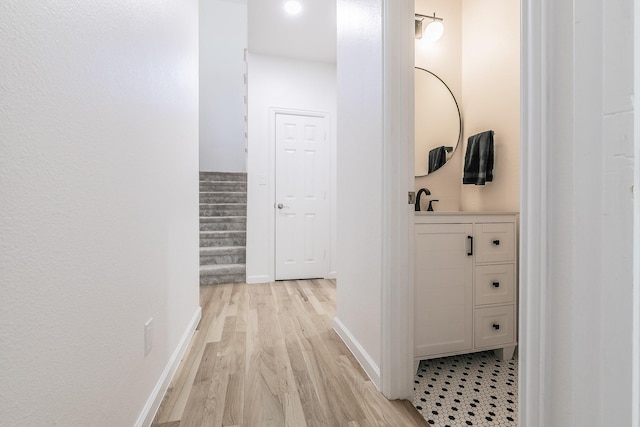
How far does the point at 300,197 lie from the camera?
11.6 ft

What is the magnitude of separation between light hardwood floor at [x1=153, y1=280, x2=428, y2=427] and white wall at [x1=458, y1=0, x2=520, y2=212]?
1.50 meters

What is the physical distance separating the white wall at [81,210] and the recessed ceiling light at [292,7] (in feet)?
5.66

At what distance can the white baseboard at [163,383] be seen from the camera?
1079 millimetres

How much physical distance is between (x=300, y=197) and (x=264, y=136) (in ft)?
2.77

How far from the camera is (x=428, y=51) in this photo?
7.33 ft

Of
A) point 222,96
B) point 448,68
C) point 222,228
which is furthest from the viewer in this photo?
point 222,96

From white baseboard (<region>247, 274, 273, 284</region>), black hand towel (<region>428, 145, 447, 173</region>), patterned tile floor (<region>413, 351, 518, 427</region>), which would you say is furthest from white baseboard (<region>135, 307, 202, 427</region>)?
black hand towel (<region>428, 145, 447, 173</region>)

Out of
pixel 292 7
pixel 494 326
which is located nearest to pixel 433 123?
pixel 494 326

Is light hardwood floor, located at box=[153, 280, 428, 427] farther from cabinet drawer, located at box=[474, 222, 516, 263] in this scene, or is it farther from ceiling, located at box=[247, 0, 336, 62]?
ceiling, located at box=[247, 0, 336, 62]

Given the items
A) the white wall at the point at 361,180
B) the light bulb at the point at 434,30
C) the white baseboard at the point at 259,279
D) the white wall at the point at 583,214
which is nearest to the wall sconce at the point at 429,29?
the light bulb at the point at 434,30

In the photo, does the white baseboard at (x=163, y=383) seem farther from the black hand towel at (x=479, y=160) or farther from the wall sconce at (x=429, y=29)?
the wall sconce at (x=429, y=29)

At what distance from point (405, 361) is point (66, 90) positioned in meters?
1.52

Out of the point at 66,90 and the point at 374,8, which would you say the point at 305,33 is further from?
the point at 66,90

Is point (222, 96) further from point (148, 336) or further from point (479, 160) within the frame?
point (148, 336)
